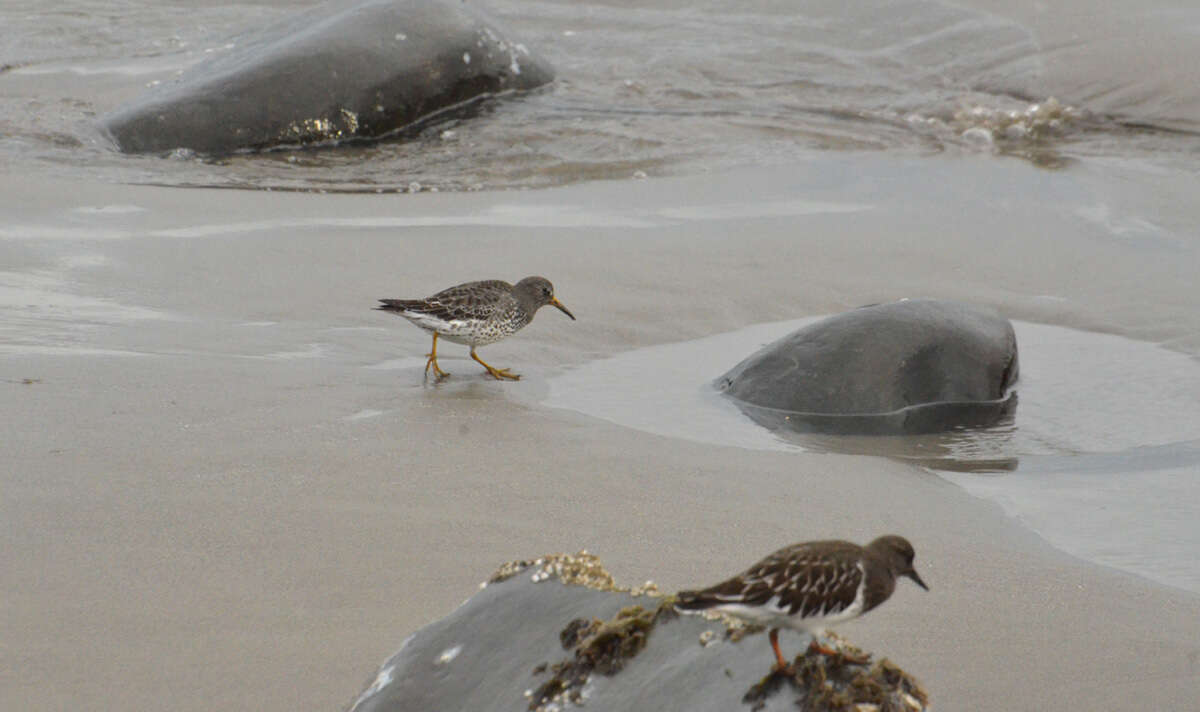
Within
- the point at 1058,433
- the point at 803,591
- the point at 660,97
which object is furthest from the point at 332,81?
the point at 803,591

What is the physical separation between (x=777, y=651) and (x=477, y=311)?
3862mm

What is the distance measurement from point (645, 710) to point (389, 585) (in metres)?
1.47

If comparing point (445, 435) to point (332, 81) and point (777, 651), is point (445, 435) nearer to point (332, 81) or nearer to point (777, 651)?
point (777, 651)

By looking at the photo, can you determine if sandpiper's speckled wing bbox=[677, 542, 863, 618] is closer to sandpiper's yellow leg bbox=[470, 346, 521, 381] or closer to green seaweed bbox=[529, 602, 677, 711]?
green seaweed bbox=[529, 602, 677, 711]

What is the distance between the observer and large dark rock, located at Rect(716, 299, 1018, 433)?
237 inches

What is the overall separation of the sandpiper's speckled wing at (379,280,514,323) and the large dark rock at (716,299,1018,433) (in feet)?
3.61

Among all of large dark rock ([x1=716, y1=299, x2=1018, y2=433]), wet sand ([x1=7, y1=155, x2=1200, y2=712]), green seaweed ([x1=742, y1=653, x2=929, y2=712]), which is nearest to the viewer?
green seaweed ([x1=742, y1=653, x2=929, y2=712])

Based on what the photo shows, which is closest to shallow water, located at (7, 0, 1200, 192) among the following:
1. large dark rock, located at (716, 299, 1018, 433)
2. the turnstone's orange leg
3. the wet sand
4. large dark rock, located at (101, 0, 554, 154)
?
large dark rock, located at (101, 0, 554, 154)

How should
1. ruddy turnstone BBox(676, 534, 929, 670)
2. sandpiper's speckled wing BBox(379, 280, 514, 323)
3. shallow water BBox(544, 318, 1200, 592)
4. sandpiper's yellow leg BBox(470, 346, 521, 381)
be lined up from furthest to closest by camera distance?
sandpiper's yellow leg BBox(470, 346, 521, 381)
sandpiper's speckled wing BBox(379, 280, 514, 323)
shallow water BBox(544, 318, 1200, 592)
ruddy turnstone BBox(676, 534, 929, 670)

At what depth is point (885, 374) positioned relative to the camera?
239 inches

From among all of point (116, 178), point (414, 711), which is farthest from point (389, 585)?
point (116, 178)

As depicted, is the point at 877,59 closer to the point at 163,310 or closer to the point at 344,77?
the point at 344,77

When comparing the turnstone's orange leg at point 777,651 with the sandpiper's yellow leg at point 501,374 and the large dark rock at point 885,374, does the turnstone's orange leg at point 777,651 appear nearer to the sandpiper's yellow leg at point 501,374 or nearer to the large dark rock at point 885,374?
the large dark rock at point 885,374

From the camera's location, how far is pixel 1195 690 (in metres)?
3.41
